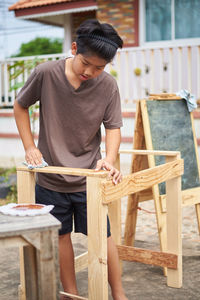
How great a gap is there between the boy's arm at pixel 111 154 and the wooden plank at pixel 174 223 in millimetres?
690

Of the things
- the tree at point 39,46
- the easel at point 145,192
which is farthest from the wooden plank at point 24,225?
the tree at point 39,46

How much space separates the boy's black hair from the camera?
2539 mm

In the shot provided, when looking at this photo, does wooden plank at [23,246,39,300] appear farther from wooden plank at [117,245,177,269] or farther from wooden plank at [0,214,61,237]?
wooden plank at [117,245,177,269]

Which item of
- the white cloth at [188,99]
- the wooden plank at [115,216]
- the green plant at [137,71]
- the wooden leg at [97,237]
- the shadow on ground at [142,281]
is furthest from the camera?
the green plant at [137,71]

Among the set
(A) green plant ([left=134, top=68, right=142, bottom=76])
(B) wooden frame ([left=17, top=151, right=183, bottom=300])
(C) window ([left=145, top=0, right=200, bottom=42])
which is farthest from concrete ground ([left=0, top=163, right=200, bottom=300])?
(C) window ([left=145, top=0, right=200, bottom=42])

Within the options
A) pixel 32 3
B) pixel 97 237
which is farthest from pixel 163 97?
pixel 32 3

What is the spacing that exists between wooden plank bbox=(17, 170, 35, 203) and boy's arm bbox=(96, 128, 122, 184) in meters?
0.43

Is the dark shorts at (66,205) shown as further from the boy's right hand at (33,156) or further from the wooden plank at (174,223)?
the wooden plank at (174,223)

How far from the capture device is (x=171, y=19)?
1101 cm

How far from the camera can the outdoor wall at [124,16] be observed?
11.4 metres

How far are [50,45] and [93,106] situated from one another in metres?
54.9

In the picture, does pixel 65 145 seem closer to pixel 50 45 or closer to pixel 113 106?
pixel 113 106

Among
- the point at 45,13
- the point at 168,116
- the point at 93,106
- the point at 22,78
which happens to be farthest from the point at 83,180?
the point at 45,13

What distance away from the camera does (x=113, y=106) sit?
2904 mm
